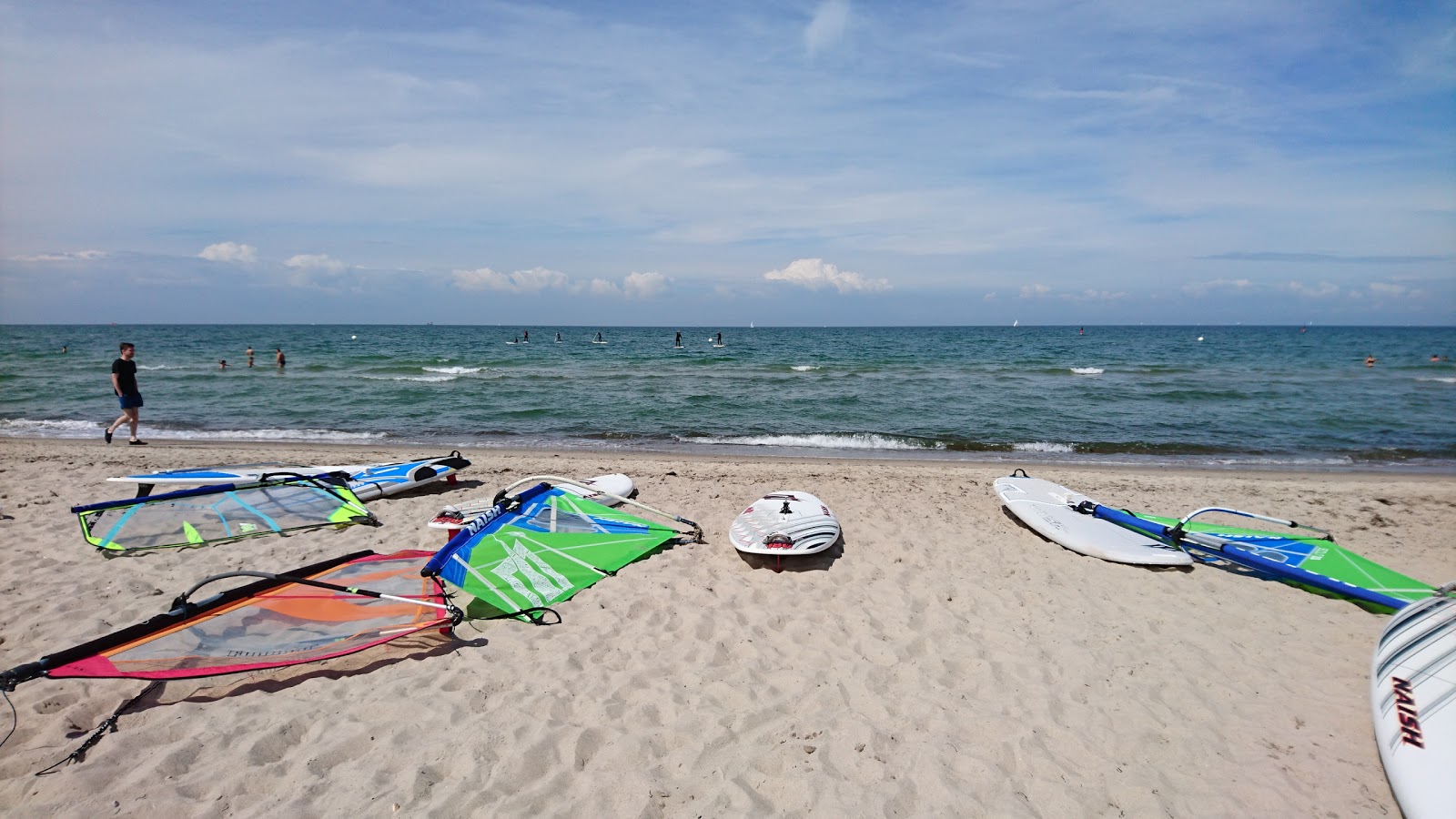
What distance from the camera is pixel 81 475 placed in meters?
9.05

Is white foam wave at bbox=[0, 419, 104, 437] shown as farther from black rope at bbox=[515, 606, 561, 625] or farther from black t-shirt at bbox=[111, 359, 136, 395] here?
black rope at bbox=[515, 606, 561, 625]

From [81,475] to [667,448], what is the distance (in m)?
8.73

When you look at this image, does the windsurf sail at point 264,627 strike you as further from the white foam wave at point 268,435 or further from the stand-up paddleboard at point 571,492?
the white foam wave at point 268,435

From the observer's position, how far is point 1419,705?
11.0ft

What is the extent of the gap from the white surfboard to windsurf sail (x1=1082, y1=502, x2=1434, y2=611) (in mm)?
3227

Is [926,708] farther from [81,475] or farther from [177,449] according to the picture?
[177,449]

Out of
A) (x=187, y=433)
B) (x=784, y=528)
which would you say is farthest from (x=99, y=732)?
(x=187, y=433)

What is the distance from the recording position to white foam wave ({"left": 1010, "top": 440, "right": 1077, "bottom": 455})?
12664 mm

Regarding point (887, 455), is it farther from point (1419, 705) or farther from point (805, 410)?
point (1419, 705)

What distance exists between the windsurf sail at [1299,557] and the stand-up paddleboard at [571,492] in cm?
548

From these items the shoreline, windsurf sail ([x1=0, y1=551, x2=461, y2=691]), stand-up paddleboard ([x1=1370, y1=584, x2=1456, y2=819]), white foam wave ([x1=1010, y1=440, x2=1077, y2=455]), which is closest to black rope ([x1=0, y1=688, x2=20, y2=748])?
windsurf sail ([x1=0, y1=551, x2=461, y2=691])

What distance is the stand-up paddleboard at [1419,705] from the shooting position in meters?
2.95

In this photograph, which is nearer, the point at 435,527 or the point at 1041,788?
the point at 1041,788

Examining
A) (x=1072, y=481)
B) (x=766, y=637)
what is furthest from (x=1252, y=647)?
(x=1072, y=481)
